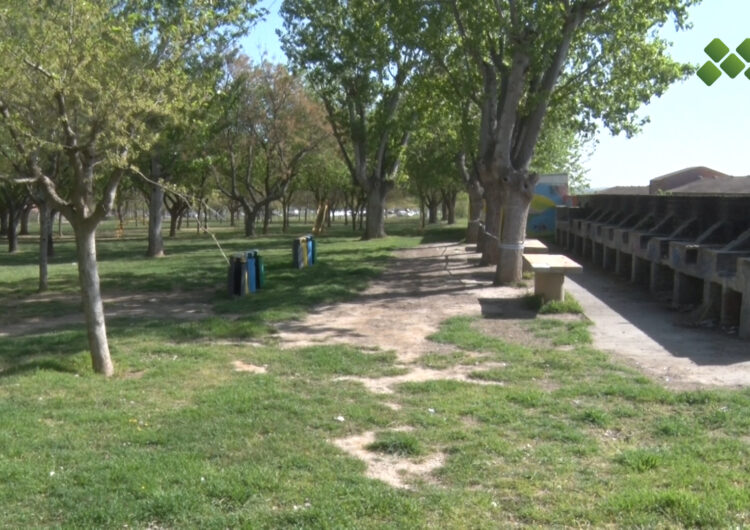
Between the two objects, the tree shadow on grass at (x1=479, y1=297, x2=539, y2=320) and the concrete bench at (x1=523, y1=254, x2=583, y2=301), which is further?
the concrete bench at (x1=523, y1=254, x2=583, y2=301)

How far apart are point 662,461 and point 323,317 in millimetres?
8447

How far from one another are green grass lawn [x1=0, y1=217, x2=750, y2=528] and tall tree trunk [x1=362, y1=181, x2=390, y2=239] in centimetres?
2719

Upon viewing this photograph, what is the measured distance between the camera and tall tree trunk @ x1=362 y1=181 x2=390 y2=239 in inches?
1508

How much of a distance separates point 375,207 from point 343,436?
32.6 meters

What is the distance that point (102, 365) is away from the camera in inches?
369

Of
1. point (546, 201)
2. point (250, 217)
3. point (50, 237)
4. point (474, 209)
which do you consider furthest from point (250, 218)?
point (546, 201)

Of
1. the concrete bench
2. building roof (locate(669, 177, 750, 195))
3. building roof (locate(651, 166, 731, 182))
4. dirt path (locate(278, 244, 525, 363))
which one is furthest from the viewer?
building roof (locate(651, 166, 731, 182))

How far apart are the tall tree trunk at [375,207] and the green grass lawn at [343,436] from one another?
1070 inches

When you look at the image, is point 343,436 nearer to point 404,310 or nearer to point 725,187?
point 404,310

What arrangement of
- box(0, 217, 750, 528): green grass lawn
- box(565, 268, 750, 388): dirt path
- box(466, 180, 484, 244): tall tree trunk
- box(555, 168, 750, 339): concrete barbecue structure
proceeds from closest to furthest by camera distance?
box(0, 217, 750, 528): green grass lawn → box(565, 268, 750, 388): dirt path → box(555, 168, 750, 339): concrete barbecue structure → box(466, 180, 484, 244): tall tree trunk

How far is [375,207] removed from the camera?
128ft

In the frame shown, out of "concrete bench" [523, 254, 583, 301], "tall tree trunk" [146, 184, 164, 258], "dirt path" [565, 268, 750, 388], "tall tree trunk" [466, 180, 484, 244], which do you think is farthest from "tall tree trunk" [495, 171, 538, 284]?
"tall tree trunk" [146, 184, 164, 258]

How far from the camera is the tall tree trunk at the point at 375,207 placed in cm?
3831

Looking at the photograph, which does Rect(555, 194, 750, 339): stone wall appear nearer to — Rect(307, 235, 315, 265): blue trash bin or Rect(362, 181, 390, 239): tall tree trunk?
Rect(307, 235, 315, 265): blue trash bin
